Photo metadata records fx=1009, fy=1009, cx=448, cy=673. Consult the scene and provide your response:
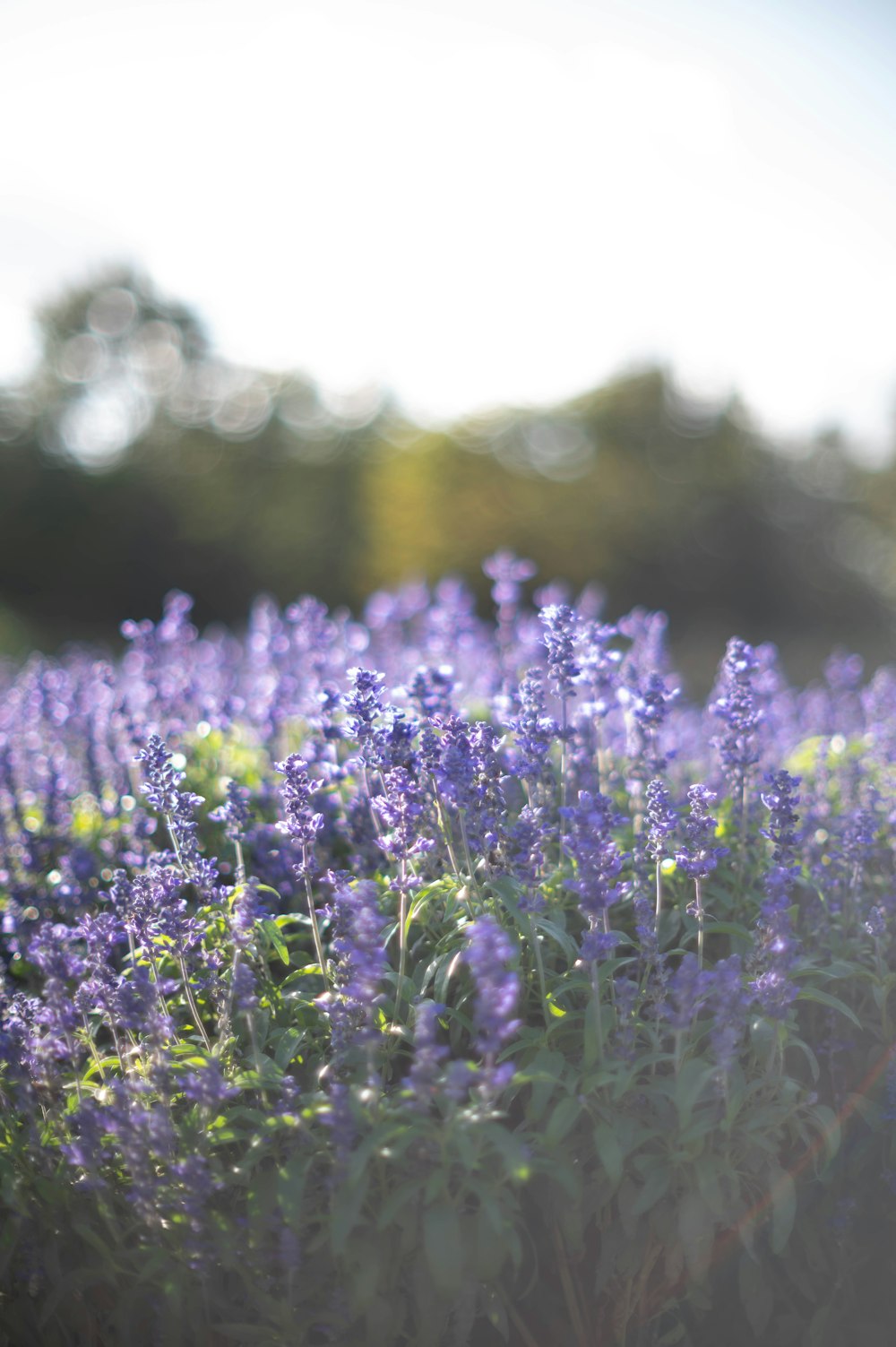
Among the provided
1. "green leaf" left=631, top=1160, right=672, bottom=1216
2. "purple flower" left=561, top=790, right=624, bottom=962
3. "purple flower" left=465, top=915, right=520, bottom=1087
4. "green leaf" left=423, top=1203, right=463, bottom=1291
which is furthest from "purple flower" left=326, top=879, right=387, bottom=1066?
"green leaf" left=631, top=1160, right=672, bottom=1216

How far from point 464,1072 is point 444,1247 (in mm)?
398

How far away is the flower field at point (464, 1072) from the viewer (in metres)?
2.57

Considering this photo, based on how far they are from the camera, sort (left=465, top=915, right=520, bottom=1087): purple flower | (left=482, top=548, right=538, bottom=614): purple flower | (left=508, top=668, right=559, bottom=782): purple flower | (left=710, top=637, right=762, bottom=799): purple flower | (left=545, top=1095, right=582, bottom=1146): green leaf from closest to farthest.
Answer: (left=465, top=915, right=520, bottom=1087): purple flower → (left=545, top=1095, right=582, bottom=1146): green leaf → (left=508, top=668, right=559, bottom=782): purple flower → (left=710, top=637, right=762, bottom=799): purple flower → (left=482, top=548, right=538, bottom=614): purple flower

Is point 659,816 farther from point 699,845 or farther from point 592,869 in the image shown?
point 592,869

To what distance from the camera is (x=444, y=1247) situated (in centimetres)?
235

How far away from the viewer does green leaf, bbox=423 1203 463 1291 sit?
7.68 feet

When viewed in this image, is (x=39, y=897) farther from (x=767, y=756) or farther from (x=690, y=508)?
(x=690, y=508)

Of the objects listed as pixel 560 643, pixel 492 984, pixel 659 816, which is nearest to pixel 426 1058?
pixel 492 984

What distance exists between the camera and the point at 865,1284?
10.6ft

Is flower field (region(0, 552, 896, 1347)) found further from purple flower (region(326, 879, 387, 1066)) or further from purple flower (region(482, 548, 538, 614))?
purple flower (region(482, 548, 538, 614))

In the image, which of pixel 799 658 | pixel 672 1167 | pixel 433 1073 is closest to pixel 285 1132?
pixel 433 1073

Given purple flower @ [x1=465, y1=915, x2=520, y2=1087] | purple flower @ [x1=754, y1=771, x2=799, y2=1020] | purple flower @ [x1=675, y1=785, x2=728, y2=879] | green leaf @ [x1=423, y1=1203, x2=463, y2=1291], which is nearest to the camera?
purple flower @ [x1=465, y1=915, x2=520, y2=1087]

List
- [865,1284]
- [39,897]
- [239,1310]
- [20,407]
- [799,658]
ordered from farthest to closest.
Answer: [20,407] < [799,658] < [39,897] < [865,1284] < [239,1310]

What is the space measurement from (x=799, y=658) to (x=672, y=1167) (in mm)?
15902
